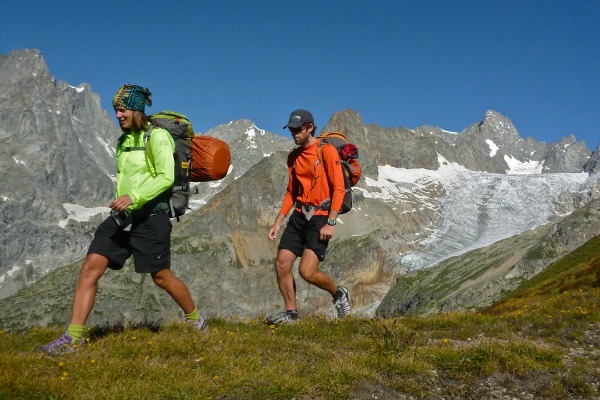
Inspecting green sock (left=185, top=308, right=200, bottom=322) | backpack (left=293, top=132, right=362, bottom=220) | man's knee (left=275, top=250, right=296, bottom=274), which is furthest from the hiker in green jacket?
backpack (left=293, top=132, right=362, bottom=220)

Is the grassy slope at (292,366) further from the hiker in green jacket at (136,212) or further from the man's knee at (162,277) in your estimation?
the hiker in green jacket at (136,212)

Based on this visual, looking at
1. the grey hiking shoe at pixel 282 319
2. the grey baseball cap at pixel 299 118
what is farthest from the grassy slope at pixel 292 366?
the grey baseball cap at pixel 299 118

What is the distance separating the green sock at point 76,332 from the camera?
9141 millimetres

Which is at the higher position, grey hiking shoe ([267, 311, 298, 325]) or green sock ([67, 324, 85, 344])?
grey hiking shoe ([267, 311, 298, 325])

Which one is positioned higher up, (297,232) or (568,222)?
(568,222)

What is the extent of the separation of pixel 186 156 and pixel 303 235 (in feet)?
11.7

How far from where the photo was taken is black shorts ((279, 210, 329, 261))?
12125 mm

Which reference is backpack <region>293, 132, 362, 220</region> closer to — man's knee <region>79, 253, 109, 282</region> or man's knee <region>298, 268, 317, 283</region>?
man's knee <region>298, 268, 317, 283</region>

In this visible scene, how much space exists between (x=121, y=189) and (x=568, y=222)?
172636 millimetres

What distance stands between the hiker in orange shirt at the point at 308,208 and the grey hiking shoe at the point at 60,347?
4678mm

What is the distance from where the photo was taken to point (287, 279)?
12.6 metres

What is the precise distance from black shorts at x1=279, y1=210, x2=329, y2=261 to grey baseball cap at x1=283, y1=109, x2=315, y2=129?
6.72 ft

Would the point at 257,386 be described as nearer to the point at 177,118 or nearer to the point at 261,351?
the point at 261,351

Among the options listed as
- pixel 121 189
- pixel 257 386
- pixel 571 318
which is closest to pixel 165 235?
pixel 121 189
